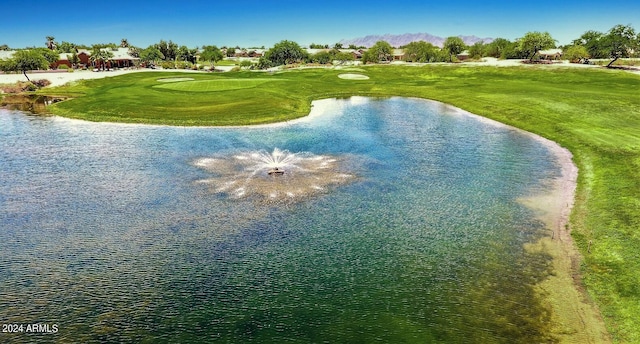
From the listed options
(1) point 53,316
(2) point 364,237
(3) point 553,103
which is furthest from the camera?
(3) point 553,103

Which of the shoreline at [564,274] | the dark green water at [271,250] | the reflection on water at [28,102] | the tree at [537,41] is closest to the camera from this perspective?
the shoreline at [564,274]

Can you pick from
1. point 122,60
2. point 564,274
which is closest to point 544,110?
point 564,274

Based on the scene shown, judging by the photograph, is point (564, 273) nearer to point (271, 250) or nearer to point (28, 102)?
point (271, 250)

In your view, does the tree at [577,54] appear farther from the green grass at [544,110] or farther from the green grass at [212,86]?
the green grass at [212,86]

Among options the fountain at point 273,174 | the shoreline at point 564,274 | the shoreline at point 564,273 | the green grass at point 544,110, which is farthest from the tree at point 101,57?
the shoreline at point 564,274

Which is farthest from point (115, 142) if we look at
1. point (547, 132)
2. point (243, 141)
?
point (547, 132)

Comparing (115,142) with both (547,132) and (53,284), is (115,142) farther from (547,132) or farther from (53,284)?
(547,132)

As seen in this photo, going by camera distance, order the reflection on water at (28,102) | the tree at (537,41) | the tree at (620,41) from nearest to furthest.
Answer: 1. the reflection on water at (28,102)
2. the tree at (620,41)
3. the tree at (537,41)
